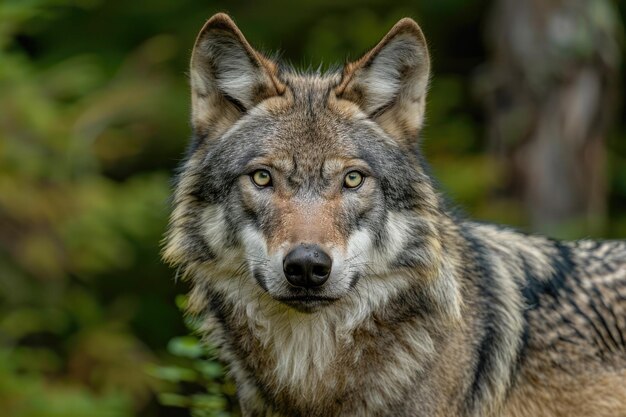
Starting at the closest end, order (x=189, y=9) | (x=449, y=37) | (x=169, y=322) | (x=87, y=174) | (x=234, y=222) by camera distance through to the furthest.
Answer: (x=234, y=222), (x=87, y=174), (x=169, y=322), (x=189, y=9), (x=449, y=37)

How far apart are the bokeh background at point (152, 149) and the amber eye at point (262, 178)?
100cm

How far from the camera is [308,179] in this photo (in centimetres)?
512

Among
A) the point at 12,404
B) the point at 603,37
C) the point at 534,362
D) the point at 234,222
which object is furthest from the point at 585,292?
the point at 603,37

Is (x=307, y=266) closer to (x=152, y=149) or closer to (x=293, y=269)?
(x=293, y=269)

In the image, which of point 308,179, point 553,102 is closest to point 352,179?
point 308,179

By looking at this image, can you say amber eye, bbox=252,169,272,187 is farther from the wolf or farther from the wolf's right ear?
the wolf's right ear

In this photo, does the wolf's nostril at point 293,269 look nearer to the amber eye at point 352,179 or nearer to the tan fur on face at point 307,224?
the tan fur on face at point 307,224

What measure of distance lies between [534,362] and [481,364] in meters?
0.30

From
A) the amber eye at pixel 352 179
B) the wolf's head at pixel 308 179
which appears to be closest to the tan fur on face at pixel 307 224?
the wolf's head at pixel 308 179

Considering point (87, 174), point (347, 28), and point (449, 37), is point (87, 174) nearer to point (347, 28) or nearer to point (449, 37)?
point (347, 28)

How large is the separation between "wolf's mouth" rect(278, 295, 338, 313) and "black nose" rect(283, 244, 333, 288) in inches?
3.7

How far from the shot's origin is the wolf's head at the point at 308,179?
5043 mm

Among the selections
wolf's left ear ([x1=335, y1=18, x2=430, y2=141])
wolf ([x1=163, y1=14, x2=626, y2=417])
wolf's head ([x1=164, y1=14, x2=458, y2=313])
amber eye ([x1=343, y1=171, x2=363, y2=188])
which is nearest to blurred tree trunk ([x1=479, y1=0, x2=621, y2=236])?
wolf ([x1=163, y1=14, x2=626, y2=417])

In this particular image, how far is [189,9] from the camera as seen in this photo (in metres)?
14.7
